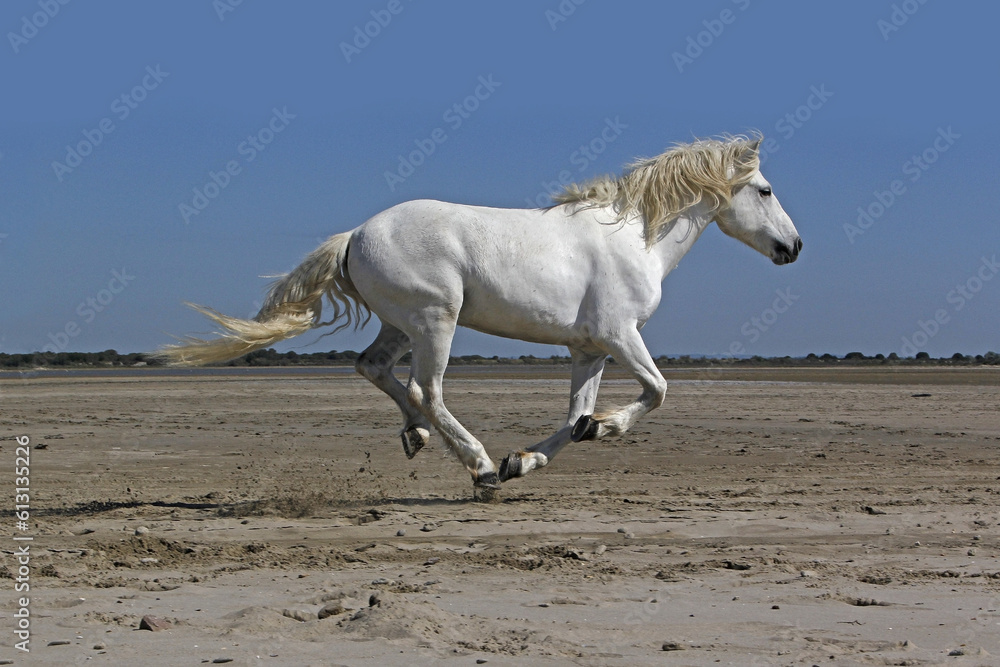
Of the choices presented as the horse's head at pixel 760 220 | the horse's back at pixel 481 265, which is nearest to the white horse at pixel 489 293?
the horse's back at pixel 481 265

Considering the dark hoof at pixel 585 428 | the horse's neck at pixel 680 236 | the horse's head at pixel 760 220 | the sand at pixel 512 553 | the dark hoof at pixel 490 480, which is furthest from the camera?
the horse's head at pixel 760 220

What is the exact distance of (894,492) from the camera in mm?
7965

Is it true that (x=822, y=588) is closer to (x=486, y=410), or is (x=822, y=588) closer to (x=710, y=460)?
(x=710, y=460)

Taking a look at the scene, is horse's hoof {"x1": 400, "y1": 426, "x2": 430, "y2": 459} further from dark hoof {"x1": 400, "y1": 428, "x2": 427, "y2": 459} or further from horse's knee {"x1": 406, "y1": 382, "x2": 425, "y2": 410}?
horse's knee {"x1": 406, "y1": 382, "x2": 425, "y2": 410}

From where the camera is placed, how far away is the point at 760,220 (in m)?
8.56

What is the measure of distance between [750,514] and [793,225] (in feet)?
8.92

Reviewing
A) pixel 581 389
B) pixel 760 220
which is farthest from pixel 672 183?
pixel 581 389

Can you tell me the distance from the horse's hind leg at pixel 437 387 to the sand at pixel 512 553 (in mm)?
304

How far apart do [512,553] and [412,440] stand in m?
2.15

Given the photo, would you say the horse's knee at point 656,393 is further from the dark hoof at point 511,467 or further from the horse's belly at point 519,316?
the dark hoof at point 511,467

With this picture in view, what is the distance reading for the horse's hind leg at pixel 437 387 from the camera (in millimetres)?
7219

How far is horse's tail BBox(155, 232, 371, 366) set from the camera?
7.38 meters

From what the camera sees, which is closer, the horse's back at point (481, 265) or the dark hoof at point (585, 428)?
the horse's back at point (481, 265)

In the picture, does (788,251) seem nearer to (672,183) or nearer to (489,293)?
(672,183)
